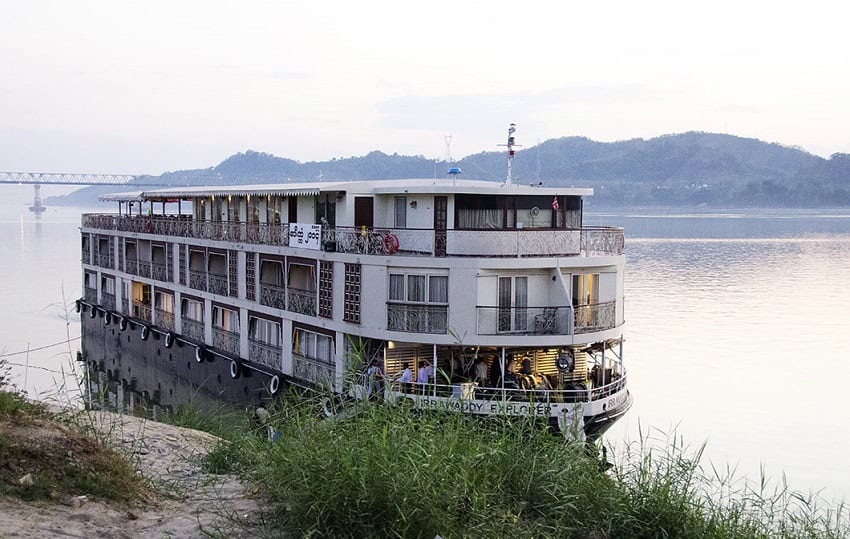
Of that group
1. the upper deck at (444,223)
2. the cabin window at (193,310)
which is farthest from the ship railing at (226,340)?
the upper deck at (444,223)

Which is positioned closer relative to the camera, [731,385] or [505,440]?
[505,440]

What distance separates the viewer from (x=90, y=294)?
36562mm

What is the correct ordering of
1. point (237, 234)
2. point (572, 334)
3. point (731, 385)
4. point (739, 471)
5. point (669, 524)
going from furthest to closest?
point (731, 385), point (237, 234), point (739, 471), point (572, 334), point (669, 524)

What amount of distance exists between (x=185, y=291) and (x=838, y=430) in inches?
786

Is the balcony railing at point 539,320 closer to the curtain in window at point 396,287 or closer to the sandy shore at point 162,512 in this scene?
the curtain in window at point 396,287

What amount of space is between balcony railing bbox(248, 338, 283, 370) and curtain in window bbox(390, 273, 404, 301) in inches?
188

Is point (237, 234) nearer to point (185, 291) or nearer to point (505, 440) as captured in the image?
point (185, 291)

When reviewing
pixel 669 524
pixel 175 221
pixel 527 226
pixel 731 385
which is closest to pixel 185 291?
pixel 175 221

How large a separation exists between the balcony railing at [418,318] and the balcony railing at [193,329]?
9964mm

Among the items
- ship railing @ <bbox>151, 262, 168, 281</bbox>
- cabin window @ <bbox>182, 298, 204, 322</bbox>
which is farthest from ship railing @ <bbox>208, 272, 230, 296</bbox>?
ship railing @ <bbox>151, 262, 168, 281</bbox>

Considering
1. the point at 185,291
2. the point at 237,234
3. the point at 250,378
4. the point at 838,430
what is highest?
the point at 237,234

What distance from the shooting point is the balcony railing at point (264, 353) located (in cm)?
2175

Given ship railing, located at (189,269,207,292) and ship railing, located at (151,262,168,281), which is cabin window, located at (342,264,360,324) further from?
ship railing, located at (151,262,168,281)

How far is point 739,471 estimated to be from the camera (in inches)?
876
